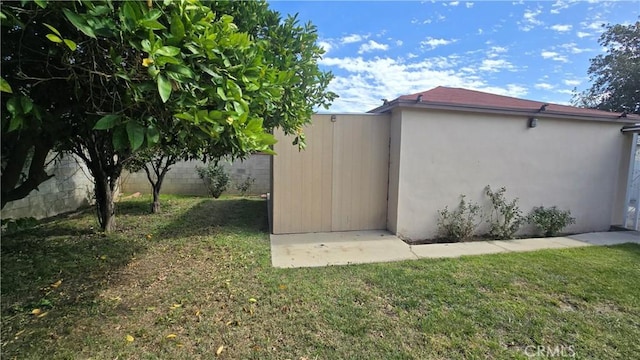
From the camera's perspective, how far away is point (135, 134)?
1596 mm

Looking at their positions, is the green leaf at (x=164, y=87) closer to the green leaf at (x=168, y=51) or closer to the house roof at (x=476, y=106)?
the green leaf at (x=168, y=51)

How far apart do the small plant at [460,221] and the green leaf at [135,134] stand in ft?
19.3

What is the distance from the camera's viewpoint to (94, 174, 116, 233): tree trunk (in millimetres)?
5941

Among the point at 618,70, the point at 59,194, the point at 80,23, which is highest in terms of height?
the point at 618,70

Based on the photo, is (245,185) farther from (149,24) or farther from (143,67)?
(149,24)

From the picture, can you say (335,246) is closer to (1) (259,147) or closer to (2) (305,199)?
(2) (305,199)

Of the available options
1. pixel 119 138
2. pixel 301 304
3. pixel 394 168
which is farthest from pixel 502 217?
pixel 119 138

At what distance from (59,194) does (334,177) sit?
23.0ft

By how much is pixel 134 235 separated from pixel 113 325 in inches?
138

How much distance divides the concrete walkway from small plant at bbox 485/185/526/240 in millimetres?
323

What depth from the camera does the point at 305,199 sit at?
6.36m

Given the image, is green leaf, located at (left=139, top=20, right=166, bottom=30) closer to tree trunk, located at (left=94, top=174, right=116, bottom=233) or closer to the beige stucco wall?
the beige stucco wall

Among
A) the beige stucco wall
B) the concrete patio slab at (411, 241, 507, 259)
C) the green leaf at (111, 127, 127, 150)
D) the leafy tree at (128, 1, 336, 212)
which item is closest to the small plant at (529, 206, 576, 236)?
the beige stucco wall

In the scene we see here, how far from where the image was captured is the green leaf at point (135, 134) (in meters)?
1.56
